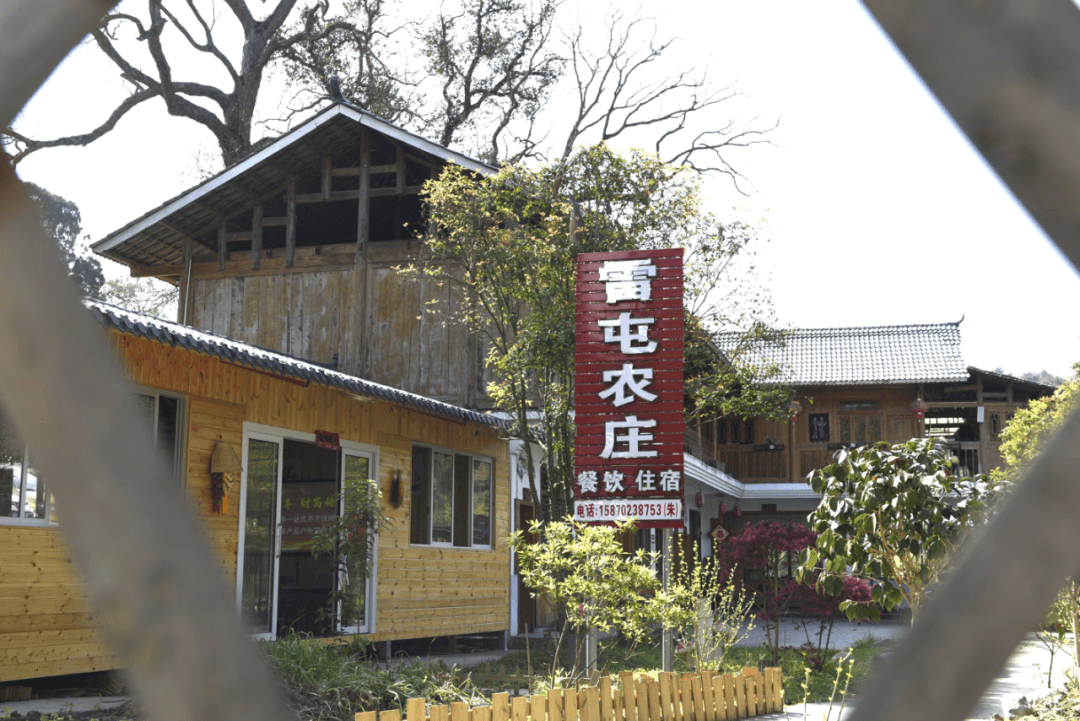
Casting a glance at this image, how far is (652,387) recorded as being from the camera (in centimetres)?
824

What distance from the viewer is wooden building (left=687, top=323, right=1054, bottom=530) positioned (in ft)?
81.8

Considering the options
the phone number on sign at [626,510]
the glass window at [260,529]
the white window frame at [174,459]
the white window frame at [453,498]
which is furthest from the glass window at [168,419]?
the white window frame at [453,498]

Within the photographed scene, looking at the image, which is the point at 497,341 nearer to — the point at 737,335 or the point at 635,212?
the point at 635,212

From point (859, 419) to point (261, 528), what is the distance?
19.4m

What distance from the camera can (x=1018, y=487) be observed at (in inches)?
24.3

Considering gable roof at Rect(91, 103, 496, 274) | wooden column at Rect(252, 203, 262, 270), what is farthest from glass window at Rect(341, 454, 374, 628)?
wooden column at Rect(252, 203, 262, 270)

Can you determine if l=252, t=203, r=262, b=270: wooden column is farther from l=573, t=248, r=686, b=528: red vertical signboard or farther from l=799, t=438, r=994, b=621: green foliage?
l=799, t=438, r=994, b=621: green foliage

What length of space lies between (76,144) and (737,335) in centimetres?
1347

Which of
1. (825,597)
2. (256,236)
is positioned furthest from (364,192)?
(825,597)

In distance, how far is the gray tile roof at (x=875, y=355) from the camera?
25.1 meters

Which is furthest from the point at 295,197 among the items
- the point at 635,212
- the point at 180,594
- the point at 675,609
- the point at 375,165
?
the point at 180,594

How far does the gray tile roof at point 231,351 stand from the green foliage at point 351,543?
105 centimetres

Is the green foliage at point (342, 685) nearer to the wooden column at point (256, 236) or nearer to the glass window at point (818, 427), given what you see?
the wooden column at point (256, 236)

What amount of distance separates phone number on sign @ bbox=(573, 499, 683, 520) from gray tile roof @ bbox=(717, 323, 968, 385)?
16.4 meters
